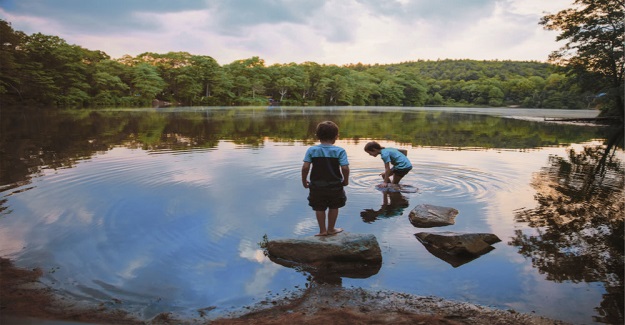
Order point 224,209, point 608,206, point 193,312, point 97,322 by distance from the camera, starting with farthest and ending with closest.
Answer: point 608,206 < point 224,209 < point 193,312 < point 97,322

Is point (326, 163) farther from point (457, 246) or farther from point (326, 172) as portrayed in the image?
point (457, 246)

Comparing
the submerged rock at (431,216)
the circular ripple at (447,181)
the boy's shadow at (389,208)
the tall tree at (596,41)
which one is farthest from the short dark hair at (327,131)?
the tall tree at (596,41)

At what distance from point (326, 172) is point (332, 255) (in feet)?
3.77

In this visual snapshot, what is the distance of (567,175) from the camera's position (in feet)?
35.4

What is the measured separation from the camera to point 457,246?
5.26 m

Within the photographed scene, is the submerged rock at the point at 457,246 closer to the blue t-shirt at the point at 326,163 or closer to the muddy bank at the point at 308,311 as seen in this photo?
the muddy bank at the point at 308,311

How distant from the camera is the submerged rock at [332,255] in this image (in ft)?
15.7

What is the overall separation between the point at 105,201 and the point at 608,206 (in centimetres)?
1009

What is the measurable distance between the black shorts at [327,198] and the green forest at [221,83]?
117 feet

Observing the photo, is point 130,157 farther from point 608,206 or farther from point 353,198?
point 608,206

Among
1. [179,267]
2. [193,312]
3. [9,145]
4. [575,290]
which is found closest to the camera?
[193,312]

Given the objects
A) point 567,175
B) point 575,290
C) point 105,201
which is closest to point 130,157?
point 105,201

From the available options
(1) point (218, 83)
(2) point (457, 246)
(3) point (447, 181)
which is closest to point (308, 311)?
(2) point (457, 246)

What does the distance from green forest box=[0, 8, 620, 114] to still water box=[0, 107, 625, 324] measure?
30949mm
